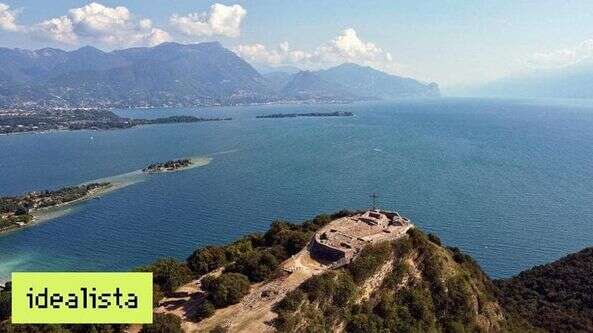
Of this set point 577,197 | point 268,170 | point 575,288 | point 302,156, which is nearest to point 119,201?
point 268,170

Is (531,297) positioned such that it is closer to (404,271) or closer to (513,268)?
(513,268)

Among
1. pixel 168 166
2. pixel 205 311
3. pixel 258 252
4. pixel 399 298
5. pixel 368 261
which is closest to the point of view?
pixel 205 311

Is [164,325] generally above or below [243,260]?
below

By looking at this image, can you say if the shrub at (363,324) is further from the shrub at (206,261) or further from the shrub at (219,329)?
the shrub at (206,261)

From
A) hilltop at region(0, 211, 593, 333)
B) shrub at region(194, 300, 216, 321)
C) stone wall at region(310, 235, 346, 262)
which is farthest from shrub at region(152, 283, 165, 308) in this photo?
stone wall at region(310, 235, 346, 262)

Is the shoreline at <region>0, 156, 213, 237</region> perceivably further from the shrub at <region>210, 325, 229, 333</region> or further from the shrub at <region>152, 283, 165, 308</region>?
the shrub at <region>210, 325, 229, 333</region>

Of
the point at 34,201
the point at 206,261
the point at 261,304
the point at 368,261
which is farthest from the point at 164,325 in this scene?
the point at 34,201

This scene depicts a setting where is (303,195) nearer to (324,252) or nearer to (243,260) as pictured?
(324,252)
